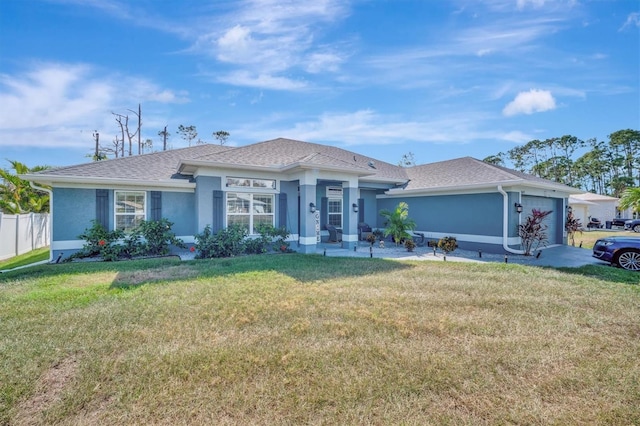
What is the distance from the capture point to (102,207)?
35.0 ft

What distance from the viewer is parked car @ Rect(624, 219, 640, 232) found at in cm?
2420

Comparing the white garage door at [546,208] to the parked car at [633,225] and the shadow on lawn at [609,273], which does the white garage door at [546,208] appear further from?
the parked car at [633,225]

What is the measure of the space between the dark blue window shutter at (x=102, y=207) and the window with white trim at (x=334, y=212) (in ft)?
30.3

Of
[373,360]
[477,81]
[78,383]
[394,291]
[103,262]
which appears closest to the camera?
[78,383]

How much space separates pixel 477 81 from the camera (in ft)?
39.9

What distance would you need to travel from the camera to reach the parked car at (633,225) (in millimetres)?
24200

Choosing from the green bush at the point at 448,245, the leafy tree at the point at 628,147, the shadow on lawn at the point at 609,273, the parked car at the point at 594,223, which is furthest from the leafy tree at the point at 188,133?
the leafy tree at the point at 628,147

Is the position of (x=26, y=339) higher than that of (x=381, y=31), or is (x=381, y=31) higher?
(x=381, y=31)

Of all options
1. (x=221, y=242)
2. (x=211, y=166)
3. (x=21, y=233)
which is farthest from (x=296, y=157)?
(x=21, y=233)

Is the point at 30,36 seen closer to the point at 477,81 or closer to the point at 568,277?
the point at 477,81

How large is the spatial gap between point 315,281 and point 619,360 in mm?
5105

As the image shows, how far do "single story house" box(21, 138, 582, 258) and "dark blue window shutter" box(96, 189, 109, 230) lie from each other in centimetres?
3

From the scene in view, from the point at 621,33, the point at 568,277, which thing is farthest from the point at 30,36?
the point at 621,33

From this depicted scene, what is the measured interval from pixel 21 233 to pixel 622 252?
23.2 meters
